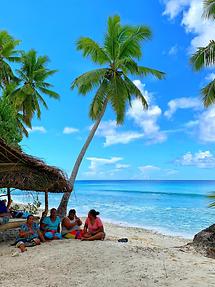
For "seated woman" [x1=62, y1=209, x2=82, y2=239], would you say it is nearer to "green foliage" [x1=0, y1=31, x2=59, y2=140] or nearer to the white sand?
the white sand

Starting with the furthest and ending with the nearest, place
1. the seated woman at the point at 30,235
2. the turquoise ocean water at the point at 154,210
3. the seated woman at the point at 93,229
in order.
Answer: the turquoise ocean water at the point at 154,210
the seated woman at the point at 93,229
the seated woman at the point at 30,235

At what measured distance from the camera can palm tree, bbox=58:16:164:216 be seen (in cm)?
1561

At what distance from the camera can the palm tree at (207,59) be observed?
41.7 feet

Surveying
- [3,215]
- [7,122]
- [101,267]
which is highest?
[7,122]

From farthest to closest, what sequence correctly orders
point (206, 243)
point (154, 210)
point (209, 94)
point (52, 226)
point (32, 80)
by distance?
point (154, 210), point (32, 80), point (209, 94), point (52, 226), point (206, 243)

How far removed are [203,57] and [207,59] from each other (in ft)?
0.54

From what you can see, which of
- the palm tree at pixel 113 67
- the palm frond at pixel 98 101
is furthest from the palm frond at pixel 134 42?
the palm frond at pixel 98 101

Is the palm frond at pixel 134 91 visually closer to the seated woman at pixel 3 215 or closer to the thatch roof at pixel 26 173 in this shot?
the thatch roof at pixel 26 173

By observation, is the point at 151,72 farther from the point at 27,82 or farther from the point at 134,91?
the point at 27,82

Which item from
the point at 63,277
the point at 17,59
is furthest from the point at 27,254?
the point at 17,59

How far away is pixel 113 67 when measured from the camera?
15.9 meters

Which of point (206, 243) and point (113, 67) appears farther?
point (113, 67)

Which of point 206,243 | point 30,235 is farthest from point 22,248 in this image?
point 206,243

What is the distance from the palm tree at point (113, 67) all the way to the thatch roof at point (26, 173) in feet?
20.0
